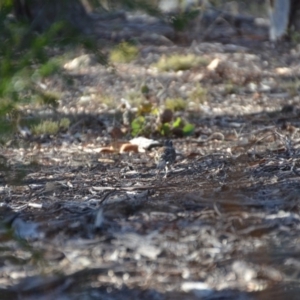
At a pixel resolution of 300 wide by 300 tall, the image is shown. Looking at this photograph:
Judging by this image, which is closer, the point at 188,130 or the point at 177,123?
the point at 188,130

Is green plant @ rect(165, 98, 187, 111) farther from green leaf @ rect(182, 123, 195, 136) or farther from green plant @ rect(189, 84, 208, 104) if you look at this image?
green leaf @ rect(182, 123, 195, 136)

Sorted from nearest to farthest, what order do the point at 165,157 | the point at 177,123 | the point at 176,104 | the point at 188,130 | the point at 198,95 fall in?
the point at 165,157 < the point at 188,130 < the point at 177,123 < the point at 176,104 < the point at 198,95

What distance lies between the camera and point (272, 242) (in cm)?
439

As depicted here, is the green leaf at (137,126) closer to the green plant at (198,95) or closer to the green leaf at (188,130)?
A: the green leaf at (188,130)

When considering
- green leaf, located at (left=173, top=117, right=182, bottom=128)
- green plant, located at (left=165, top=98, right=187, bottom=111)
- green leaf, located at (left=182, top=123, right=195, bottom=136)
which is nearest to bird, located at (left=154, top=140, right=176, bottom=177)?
green leaf, located at (left=182, top=123, right=195, bottom=136)

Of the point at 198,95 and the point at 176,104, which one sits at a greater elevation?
the point at 176,104

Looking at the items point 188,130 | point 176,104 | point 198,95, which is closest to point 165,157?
point 188,130

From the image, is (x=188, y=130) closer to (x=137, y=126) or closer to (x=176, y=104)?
(x=137, y=126)

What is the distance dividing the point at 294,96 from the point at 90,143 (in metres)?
3.97

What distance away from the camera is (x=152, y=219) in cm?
485

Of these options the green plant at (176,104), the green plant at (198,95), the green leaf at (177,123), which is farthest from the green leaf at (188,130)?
the green plant at (198,95)

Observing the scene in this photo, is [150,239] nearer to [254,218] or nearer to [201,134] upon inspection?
[254,218]

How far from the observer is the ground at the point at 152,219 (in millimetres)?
3971

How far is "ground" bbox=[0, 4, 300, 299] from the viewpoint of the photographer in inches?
156
